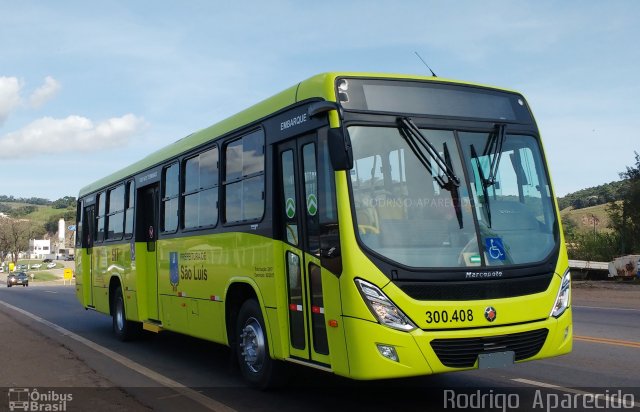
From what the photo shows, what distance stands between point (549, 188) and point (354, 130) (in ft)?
7.17

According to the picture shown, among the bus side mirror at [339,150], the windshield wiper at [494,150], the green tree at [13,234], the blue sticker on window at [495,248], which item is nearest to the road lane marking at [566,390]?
the blue sticker on window at [495,248]

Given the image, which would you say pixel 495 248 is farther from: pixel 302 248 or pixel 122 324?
pixel 122 324

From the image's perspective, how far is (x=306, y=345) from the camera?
6.68m

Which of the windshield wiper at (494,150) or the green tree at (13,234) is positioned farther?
the green tree at (13,234)

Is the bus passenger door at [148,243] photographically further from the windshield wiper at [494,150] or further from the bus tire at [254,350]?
the windshield wiper at [494,150]


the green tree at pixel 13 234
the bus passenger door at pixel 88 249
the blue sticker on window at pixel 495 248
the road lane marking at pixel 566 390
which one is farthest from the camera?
the green tree at pixel 13 234

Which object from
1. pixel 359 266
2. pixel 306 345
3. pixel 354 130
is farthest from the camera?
pixel 306 345

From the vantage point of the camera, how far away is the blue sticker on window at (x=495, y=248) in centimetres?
624

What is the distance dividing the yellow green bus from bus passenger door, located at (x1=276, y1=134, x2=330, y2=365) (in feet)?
0.06

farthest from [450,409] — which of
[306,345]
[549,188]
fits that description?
[549,188]

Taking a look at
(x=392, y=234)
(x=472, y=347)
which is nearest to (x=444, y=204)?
(x=392, y=234)

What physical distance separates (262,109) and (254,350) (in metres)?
2.73

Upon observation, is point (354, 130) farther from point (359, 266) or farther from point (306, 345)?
point (306, 345)
